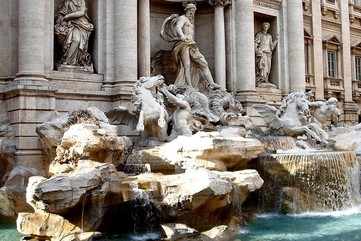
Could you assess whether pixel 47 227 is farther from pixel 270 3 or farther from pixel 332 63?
pixel 332 63

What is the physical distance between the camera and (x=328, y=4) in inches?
930

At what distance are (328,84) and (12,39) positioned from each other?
47.8 ft

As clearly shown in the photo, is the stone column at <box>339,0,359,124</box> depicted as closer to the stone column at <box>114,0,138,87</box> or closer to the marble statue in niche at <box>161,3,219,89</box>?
the marble statue in niche at <box>161,3,219,89</box>

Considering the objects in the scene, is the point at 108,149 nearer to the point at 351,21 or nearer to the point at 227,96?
the point at 227,96

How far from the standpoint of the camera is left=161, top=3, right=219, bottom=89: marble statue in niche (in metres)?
16.5

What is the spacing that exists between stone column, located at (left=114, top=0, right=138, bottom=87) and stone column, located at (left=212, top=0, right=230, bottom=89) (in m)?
3.89

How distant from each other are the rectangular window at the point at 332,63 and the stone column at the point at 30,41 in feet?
47.8

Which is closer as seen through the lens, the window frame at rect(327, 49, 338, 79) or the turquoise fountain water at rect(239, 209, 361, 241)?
the turquoise fountain water at rect(239, 209, 361, 241)

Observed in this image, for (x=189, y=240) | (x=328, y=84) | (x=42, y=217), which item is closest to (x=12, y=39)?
(x=42, y=217)

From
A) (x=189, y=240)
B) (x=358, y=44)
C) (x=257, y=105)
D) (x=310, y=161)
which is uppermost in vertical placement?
(x=358, y=44)

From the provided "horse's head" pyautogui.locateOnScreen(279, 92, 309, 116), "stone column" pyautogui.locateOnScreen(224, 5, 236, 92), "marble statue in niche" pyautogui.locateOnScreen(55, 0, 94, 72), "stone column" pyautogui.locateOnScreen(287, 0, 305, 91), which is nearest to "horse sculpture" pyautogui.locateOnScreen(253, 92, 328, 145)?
"horse's head" pyautogui.locateOnScreen(279, 92, 309, 116)

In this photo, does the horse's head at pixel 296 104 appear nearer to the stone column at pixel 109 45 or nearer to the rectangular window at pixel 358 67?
the stone column at pixel 109 45

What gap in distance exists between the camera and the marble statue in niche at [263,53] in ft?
63.9

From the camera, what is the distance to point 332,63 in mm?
23875
